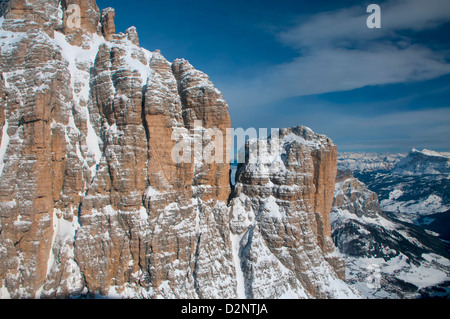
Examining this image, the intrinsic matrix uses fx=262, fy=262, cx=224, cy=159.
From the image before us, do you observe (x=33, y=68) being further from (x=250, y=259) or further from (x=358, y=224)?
(x=358, y=224)

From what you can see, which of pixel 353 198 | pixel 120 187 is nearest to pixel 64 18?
pixel 120 187

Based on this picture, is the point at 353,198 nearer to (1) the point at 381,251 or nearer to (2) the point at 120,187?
(1) the point at 381,251

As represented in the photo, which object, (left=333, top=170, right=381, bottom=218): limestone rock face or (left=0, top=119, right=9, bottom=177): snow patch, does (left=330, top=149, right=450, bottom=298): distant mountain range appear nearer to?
(left=333, top=170, right=381, bottom=218): limestone rock face

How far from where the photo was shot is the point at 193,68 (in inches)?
2286

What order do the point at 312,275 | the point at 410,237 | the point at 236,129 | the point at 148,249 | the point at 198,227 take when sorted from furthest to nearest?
the point at 410,237
the point at 236,129
the point at 312,275
the point at 198,227
the point at 148,249

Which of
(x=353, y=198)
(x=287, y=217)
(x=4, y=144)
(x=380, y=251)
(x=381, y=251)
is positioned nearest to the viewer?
(x=4, y=144)

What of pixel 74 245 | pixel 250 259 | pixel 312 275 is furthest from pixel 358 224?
pixel 74 245

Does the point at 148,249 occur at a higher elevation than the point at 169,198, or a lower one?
lower

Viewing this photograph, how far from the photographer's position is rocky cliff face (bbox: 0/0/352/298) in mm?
42000

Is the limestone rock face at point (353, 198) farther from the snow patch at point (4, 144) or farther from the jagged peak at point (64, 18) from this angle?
the snow patch at point (4, 144)

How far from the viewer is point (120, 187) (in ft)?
153

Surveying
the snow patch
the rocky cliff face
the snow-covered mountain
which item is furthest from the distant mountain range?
the snow patch

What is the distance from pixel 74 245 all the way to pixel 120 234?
7.16m

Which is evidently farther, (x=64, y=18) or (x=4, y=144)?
(x=64, y=18)
